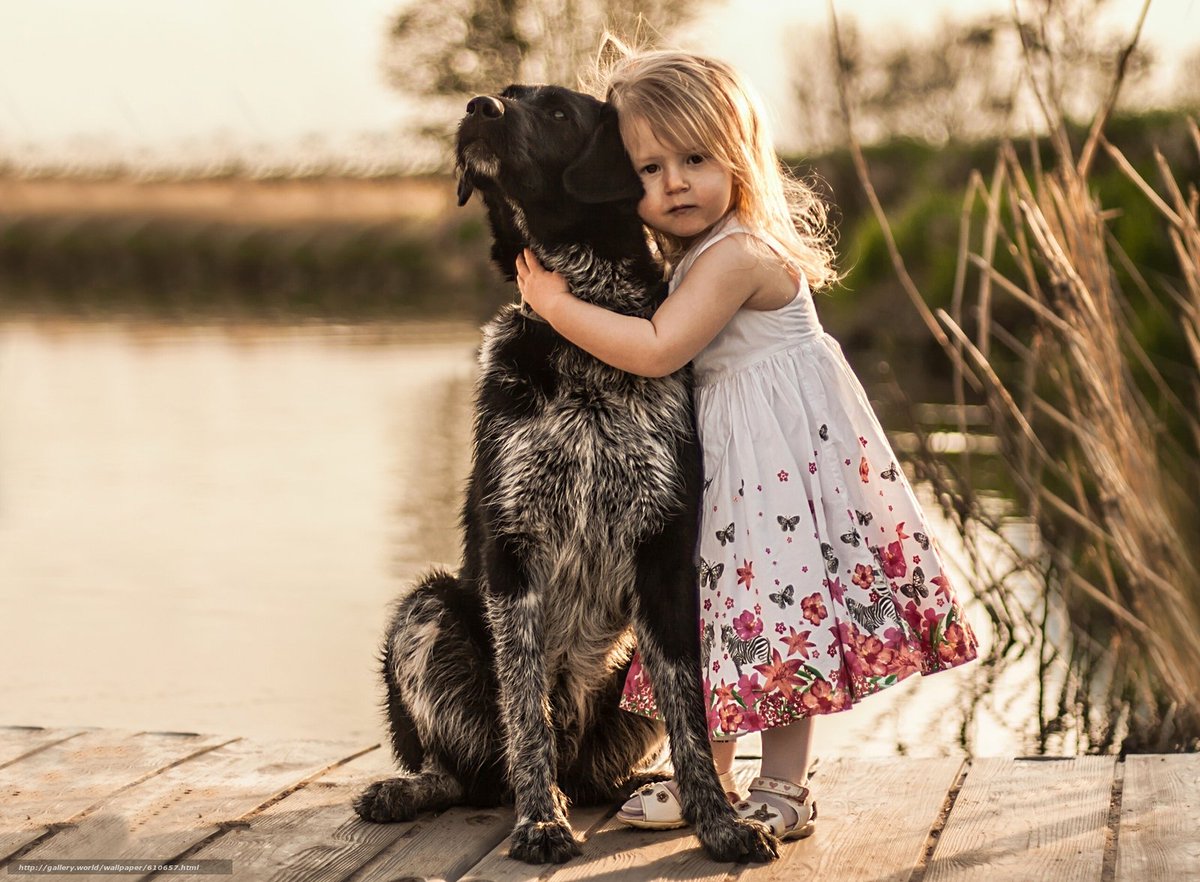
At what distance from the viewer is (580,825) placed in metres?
2.93

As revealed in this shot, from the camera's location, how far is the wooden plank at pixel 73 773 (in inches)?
116

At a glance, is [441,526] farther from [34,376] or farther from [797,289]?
[34,376]

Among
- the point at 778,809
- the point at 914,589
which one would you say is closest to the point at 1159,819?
the point at 914,589

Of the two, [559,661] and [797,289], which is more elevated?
[797,289]

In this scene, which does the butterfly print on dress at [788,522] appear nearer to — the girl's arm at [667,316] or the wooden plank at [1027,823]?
the girl's arm at [667,316]

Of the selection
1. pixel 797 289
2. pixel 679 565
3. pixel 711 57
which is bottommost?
pixel 679 565

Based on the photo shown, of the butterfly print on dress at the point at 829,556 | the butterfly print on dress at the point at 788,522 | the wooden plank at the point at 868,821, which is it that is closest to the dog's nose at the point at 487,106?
the butterfly print on dress at the point at 788,522

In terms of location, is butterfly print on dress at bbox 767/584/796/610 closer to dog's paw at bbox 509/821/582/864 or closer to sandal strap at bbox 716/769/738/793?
sandal strap at bbox 716/769/738/793

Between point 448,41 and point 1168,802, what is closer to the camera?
point 1168,802

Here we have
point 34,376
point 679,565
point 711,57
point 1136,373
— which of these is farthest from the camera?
point 34,376

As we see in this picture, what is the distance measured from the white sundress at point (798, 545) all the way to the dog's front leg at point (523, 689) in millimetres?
273

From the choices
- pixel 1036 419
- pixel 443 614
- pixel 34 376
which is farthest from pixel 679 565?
pixel 34 376

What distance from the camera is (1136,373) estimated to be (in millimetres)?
6918

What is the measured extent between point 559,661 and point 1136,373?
4875 millimetres
